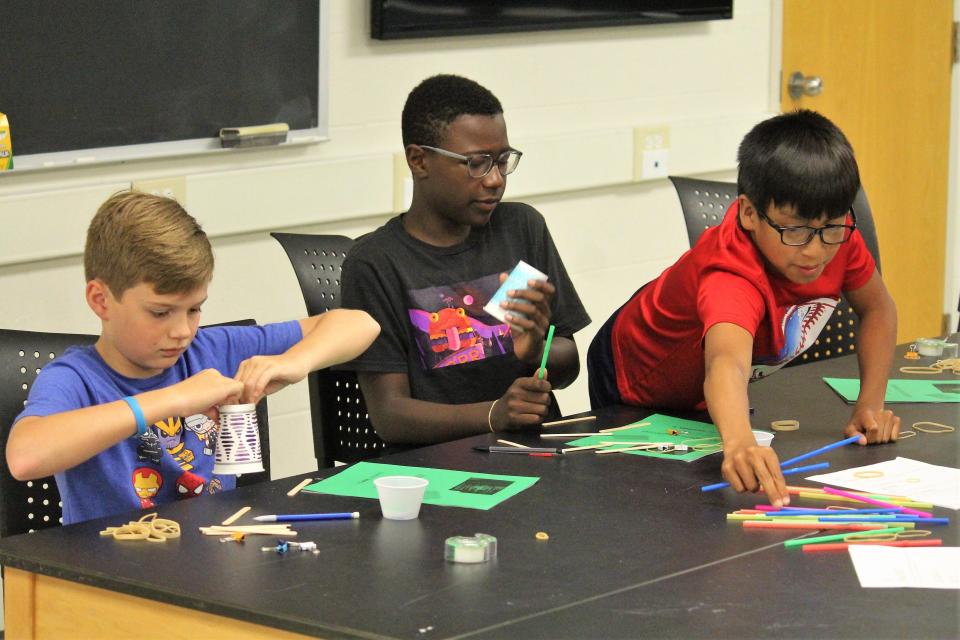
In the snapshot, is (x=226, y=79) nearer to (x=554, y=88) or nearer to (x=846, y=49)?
(x=554, y=88)

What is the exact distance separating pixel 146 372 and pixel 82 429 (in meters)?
0.28

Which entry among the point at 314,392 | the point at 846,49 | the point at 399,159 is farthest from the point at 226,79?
the point at 846,49

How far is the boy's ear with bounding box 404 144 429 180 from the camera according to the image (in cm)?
296

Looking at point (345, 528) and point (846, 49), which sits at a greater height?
point (846, 49)

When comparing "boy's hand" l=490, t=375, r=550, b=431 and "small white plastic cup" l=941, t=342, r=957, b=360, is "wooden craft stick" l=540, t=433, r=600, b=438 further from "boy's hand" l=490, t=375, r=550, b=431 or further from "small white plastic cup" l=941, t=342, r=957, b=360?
"small white plastic cup" l=941, t=342, r=957, b=360

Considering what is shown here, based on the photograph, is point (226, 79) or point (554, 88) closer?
point (226, 79)

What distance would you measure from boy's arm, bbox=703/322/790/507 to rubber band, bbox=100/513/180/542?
0.84 metres

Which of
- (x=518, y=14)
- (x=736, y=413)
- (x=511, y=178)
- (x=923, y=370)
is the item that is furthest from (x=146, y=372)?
(x=518, y=14)

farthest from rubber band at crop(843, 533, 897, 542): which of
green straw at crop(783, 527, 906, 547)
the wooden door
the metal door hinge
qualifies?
the metal door hinge

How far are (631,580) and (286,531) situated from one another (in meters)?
0.50

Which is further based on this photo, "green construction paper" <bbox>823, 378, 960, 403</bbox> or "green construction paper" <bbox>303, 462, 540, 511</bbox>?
"green construction paper" <bbox>823, 378, 960, 403</bbox>

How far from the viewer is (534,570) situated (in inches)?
71.1

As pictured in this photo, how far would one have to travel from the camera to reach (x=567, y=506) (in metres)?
2.09

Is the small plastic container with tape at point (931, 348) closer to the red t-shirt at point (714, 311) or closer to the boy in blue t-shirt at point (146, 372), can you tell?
the red t-shirt at point (714, 311)
